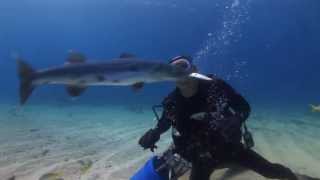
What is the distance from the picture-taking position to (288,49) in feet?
208

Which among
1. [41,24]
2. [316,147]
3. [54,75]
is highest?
[54,75]

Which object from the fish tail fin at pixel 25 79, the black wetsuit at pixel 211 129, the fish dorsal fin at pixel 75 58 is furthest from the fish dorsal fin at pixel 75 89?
Result: the black wetsuit at pixel 211 129

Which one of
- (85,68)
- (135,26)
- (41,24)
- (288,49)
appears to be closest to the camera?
(85,68)

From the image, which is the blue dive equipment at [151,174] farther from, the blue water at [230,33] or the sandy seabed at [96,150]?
the blue water at [230,33]

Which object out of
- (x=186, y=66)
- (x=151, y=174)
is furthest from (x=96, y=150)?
(x=186, y=66)

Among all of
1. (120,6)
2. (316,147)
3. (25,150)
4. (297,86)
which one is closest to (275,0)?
(297,86)

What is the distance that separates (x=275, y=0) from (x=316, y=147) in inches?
1539

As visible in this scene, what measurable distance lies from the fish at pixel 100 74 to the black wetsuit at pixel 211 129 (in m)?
0.71

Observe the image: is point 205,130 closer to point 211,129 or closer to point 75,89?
point 211,129

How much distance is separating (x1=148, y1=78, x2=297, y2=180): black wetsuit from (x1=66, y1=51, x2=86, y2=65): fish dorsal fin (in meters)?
1.49

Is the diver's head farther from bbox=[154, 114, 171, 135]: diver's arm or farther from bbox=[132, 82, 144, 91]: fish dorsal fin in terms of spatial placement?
bbox=[154, 114, 171, 135]: diver's arm

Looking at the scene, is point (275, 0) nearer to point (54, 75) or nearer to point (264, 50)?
point (264, 50)

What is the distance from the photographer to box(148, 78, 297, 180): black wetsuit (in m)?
5.31

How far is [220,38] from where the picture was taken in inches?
2800
